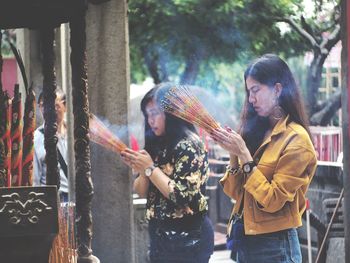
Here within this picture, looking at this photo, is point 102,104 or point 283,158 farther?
point 102,104

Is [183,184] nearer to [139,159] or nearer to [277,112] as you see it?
[139,159]

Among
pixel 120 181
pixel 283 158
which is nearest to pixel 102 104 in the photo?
pixel 120 181

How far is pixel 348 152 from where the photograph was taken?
14.0ft

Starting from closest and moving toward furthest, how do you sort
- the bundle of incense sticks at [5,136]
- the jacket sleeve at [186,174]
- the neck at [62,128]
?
the bundle of incense sticks at [5,136] < the jacket sleeve at [186,174] < the neck at [62,128]

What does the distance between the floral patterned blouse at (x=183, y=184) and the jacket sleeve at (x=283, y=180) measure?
576 mm

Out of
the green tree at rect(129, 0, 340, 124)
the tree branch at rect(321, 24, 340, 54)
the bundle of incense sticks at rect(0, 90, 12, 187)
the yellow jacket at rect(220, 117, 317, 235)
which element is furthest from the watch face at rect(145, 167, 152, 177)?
the tree branch at rect(321, 24, 340, 54)

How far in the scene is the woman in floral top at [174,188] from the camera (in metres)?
3.76

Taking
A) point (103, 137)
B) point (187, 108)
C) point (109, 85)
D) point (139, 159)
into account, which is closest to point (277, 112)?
point (187, 108)

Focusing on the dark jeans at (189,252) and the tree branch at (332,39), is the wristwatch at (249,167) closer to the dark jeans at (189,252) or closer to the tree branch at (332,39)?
the dark jeans at (189,252)

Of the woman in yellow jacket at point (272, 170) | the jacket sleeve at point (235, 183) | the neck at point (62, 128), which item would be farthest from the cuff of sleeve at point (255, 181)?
the neck at point (62, 128)

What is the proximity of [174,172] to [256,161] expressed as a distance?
2.03 ft

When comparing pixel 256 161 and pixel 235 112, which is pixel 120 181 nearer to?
pixel 235 112

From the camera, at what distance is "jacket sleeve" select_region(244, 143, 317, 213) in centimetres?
321

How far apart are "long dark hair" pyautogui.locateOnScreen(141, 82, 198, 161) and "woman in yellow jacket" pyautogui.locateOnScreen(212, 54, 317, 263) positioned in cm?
49
